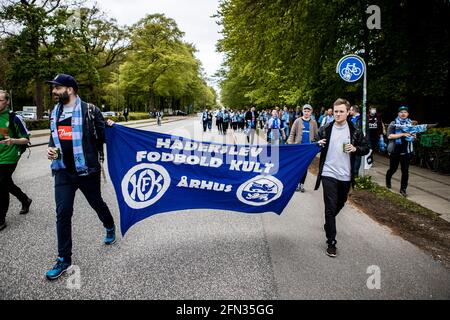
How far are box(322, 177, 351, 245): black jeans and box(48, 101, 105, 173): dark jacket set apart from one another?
9.78 ft

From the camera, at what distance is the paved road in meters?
3.06

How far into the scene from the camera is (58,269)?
331 cm

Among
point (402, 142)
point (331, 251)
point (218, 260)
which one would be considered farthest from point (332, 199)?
point (402, 142)

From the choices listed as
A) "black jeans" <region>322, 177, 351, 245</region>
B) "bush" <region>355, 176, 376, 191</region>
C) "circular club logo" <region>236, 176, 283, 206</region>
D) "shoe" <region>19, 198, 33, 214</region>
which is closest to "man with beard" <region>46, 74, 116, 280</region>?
"circular club logo" <region>236, 176, 283, 206</region>

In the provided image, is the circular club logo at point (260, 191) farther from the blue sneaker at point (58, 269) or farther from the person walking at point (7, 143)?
the person walking at point (7, 143)

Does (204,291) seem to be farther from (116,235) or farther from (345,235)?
(345,235)

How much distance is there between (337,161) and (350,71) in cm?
435

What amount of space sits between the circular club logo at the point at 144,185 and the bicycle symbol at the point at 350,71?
5.55 meters

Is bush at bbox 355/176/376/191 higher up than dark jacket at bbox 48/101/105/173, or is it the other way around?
dark jacket at bbox 48/101/105/173

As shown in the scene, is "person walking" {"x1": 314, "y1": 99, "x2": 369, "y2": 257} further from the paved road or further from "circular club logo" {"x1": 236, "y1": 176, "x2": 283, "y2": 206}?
"circular club logo" {"x1": 236, "y1": 176, "x2": 283, "y2": 206}

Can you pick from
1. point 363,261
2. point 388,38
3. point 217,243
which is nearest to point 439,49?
point 388,38

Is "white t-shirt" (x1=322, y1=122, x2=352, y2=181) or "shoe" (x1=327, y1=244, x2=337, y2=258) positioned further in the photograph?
"white t-shirt" (x1=322, y1=122, x2=352, y2=181)

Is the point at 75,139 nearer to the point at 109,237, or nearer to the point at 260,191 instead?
the point at 109,237
